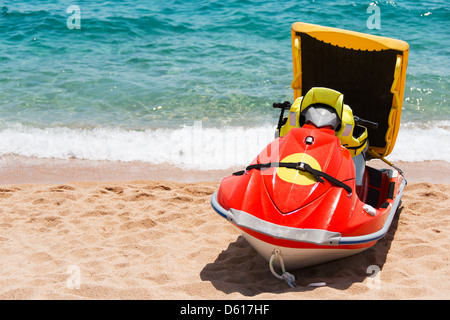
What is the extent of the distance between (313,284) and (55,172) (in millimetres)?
4763

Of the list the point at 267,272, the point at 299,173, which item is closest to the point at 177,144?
the point at 267,272

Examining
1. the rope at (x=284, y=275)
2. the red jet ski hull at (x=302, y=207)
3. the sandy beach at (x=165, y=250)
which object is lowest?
the sandy beach at (x=165, y=250)

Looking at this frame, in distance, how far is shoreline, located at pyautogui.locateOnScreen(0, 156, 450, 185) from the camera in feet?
24.0

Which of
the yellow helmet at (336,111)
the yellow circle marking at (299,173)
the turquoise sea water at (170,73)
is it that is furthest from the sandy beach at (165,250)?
the turquoise sea water at (170,73)

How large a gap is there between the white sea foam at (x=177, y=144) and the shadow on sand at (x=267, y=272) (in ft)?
10.1

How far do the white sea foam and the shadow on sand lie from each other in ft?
10.1

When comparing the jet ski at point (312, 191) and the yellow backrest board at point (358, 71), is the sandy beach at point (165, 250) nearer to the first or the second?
the jet ski at point (312, 191)

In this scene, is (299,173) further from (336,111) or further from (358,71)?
(358,71)

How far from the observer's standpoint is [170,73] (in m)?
11.6

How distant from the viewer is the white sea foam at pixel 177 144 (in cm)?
804
